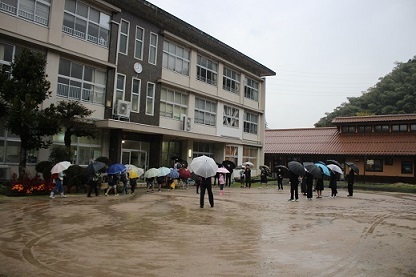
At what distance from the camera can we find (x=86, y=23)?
1912cm

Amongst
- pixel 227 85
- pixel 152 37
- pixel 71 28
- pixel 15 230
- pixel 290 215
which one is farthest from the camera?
pixel 227 85

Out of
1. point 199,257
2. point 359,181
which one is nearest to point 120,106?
point 199,257

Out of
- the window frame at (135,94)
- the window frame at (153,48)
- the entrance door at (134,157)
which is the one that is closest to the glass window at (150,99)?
the window frame at (135,94)

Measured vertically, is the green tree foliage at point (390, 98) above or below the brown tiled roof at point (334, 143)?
above

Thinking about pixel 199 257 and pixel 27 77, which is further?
pixel 27 77

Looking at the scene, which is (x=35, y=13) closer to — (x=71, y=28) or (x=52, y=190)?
(x=71, y=28)

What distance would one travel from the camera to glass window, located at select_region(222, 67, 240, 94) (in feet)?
102

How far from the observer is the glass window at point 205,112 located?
27.7 meters

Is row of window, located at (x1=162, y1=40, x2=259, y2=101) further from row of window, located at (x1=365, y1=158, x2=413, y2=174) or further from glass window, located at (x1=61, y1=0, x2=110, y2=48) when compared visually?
row of window, located at (x1=365, y1=158, x2=413, y2=174)

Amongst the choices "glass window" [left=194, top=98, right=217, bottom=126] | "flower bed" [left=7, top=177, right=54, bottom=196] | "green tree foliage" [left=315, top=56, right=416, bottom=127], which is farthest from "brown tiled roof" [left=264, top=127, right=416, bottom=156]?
"flower bed" [left=7, top=177, right=54, bottom=196]

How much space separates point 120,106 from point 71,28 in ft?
16.3

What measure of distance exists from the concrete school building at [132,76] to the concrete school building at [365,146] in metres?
9.00

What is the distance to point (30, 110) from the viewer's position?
13602 mm

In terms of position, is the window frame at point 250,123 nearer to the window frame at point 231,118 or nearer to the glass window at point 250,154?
the window frame at point 231,118
